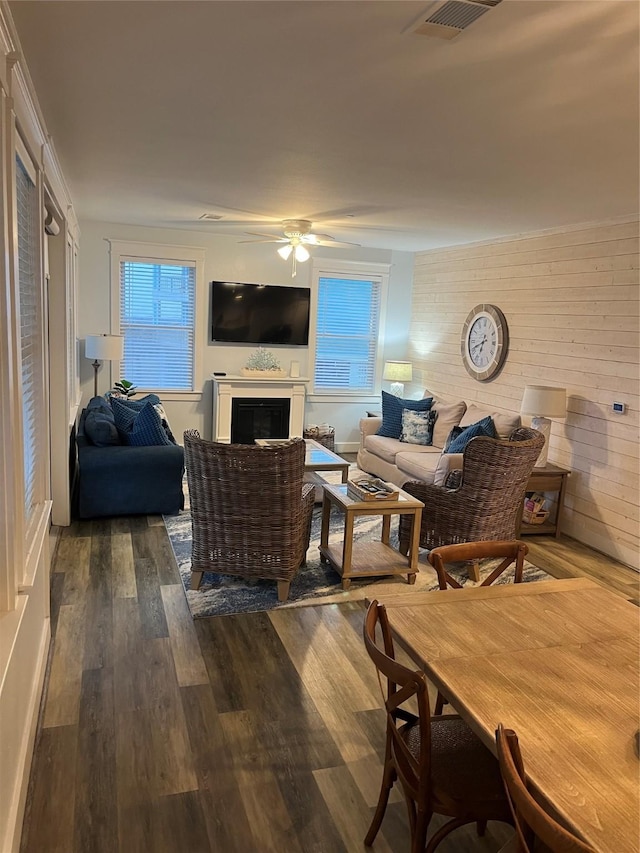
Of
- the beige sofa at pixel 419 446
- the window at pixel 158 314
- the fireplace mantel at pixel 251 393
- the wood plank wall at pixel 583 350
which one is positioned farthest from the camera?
the fireplace mantel at pixel 251 393

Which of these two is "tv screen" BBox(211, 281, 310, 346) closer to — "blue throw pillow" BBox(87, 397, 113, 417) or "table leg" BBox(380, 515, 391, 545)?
"blue throw pillow" BBox(87, 397, 113, 417)

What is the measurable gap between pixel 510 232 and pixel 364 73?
12.8 feet

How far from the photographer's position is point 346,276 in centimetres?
787

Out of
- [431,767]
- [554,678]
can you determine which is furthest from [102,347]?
[554,678]

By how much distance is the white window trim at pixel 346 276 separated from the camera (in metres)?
7.73

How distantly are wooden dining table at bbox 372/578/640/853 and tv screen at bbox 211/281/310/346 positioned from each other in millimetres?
5775

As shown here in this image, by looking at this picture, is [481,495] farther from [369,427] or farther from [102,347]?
[102,347]

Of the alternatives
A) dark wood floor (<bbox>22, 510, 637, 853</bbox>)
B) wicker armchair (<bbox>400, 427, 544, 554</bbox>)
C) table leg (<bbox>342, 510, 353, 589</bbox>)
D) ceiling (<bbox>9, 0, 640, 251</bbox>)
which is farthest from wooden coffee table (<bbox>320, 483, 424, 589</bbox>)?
ceiling (<bbox>9, 0, 640, 251</bbox>)

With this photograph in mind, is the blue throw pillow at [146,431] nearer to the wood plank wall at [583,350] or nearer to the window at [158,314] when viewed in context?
the window at [158,314]

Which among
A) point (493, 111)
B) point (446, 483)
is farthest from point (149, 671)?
point (493, 111)

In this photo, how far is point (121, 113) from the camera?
9.57ft

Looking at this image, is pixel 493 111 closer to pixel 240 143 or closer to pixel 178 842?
pixel 240 143

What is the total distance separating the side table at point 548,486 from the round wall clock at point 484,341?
133cm

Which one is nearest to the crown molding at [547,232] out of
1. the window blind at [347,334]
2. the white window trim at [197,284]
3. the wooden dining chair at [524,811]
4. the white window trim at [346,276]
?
the white window trim at [346,276]
